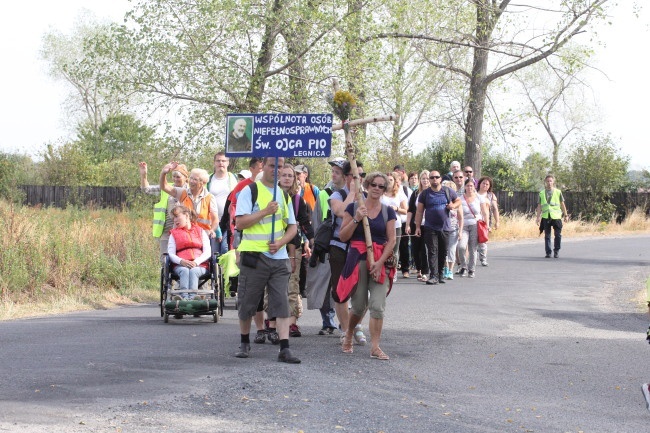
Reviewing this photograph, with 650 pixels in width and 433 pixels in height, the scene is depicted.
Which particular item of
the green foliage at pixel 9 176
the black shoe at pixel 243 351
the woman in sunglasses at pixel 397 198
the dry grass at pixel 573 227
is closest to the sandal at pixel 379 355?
the black shoe at pixel 243 351

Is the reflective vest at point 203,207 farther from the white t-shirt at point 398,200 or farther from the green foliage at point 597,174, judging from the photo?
the green foliage at point 597,174

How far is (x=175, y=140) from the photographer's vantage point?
1037 inches

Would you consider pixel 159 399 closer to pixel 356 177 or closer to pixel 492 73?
pixel 356 177

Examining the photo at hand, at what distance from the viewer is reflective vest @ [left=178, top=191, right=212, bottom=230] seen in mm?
13914

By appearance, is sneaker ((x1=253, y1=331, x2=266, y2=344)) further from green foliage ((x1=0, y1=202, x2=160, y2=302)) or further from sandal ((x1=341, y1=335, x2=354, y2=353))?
green foliage ((x1=0, y1=202, x2=160, y2=302))

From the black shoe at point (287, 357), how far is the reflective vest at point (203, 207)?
4.20 metres

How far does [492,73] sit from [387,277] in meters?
25.1

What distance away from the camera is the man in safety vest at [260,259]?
10.3 metres

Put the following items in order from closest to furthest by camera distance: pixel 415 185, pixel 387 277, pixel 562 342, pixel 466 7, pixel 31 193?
pixel 387 277
pixel 562 342
pixel 415 185
pixel 466 7
pixel 31 193

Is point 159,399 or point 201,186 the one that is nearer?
point 159,399

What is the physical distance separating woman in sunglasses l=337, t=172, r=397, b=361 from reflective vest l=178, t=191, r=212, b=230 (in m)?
3.57

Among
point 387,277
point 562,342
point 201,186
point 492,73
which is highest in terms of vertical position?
point 492,73

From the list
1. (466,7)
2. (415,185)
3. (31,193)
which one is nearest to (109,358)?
(415,185)

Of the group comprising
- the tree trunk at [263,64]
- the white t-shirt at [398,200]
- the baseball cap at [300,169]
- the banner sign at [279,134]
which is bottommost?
the white t-shirt at [398,200]
